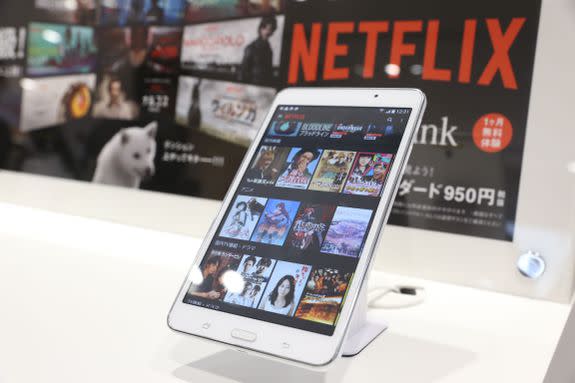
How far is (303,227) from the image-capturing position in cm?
49

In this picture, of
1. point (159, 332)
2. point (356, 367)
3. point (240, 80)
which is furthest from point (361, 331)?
point (240, 80)

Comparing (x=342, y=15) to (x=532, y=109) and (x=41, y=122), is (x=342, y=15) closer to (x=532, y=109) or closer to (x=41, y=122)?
(x=532, y=109)

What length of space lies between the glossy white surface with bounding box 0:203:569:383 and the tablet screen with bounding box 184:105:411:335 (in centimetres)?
6

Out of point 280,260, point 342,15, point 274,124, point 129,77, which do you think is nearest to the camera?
point 280,260

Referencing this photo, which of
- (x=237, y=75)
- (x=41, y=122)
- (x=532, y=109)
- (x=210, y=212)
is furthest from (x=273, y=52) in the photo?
(x=41, y=122)

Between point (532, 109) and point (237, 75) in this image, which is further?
point (237, 75)

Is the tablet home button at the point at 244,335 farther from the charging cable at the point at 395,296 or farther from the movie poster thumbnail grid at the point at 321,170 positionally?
the charging cable at the point at 395,296

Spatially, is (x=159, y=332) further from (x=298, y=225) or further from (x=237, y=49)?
(x=237, y=49)

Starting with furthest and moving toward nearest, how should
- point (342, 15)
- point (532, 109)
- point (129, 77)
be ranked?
1. point (129, 77)
2. point (342, 15)
3. point (532, 109)

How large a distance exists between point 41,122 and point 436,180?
0.75m

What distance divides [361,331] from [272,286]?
12cm

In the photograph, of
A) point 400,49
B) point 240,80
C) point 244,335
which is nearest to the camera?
point 244,335

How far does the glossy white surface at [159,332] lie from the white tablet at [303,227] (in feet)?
0.14

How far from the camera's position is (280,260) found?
1.55 feet
